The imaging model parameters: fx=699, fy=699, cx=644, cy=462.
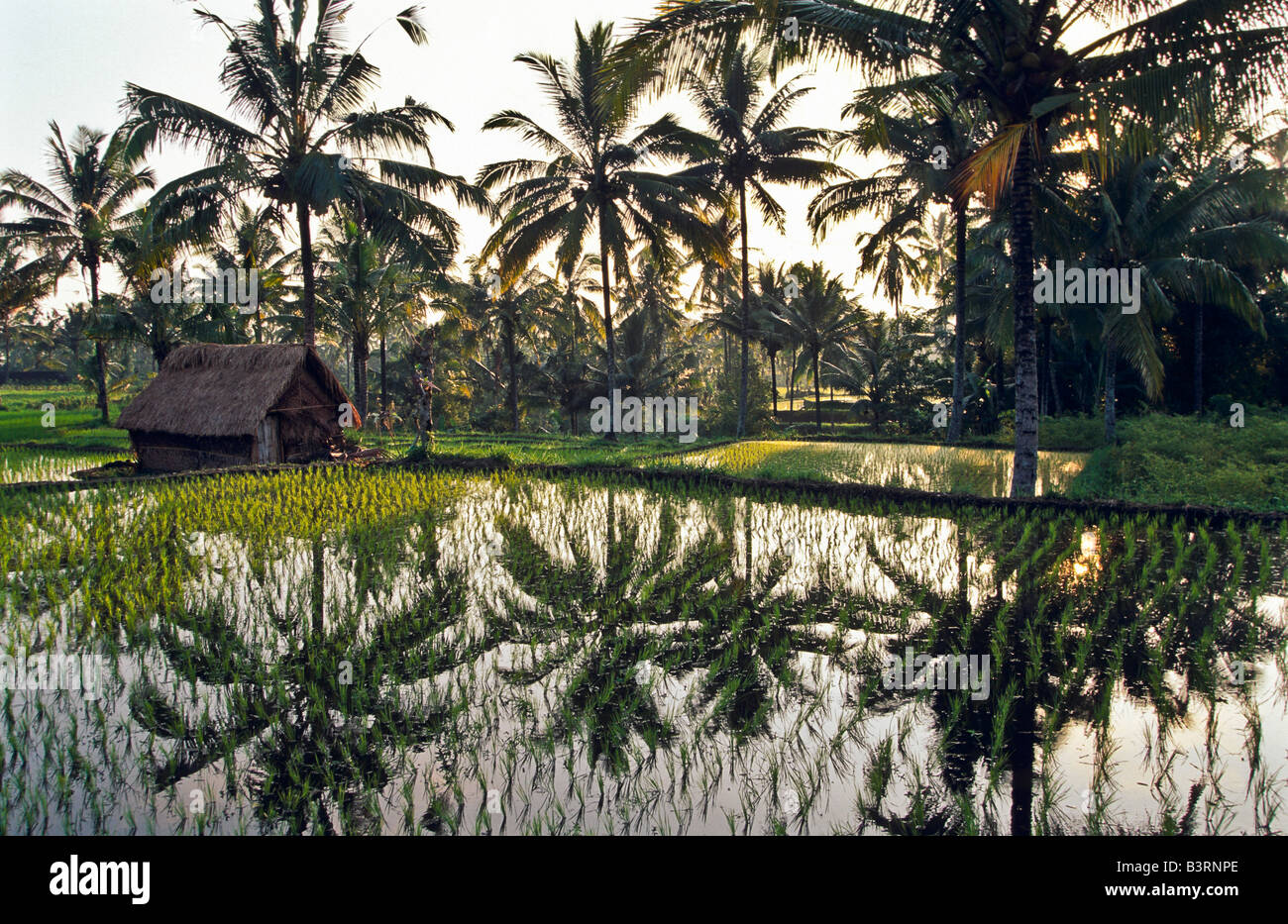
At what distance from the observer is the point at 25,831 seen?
7.67 feet

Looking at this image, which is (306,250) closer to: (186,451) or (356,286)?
(186,451)

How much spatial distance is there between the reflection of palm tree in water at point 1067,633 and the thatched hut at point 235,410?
33.3 feet

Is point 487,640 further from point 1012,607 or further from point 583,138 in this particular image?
point 583,138

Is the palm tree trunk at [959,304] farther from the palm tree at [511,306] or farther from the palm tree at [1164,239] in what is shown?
the palm tree at [511,306]

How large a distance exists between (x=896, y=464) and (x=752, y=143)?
8992 millimetres

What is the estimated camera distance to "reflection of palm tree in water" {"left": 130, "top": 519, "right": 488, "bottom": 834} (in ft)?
8.45

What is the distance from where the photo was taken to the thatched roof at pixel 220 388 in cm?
1155

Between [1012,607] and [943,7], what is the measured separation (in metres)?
5.21

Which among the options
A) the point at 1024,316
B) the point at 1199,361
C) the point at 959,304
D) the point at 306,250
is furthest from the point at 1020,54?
A: the point at 1199,361

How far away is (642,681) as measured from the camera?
11.5ft

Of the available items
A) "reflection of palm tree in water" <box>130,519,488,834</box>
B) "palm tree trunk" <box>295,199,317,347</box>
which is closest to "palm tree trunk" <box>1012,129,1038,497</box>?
"reflection of palm tree in water" <box>130,519,488,834</box>

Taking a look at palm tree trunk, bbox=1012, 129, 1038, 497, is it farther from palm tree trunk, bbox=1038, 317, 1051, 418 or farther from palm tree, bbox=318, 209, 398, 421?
palm tree, bbox=318, 209, 398, 421

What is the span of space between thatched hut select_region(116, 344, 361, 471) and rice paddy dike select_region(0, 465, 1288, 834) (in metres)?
5.37

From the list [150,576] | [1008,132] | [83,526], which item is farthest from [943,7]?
[83,526]
